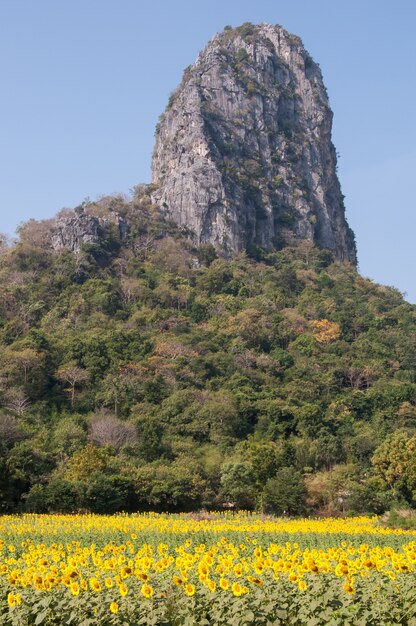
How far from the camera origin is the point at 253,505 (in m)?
34.4

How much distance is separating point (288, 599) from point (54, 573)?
7.63 feet

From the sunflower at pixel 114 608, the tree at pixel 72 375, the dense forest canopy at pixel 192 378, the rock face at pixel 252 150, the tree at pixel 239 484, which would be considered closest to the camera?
the sunflower at pixel 114 608

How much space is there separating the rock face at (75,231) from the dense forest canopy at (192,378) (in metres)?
0.99

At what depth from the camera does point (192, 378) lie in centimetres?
5006

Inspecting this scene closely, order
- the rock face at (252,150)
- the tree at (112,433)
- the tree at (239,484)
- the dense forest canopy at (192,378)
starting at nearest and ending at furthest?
the dense forest canopy at (192,378), the tree at (239,484), the tree at (112,433), the rock face at (252,150)

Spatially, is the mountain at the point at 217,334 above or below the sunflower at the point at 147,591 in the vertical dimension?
above

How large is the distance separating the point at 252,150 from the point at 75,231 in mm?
32845

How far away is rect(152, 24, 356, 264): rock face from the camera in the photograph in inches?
3329

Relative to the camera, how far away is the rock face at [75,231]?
232 feet

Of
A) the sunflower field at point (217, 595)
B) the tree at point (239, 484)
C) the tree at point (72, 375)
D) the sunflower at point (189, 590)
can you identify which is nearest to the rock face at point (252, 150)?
the tree at point (72, 375)

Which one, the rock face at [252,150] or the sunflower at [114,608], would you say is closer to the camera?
the sunflower at [114,608]

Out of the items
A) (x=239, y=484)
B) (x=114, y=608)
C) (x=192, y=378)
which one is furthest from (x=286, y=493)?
(x=114, y=608)

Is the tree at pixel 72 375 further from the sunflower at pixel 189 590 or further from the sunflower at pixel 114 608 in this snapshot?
the sunflower at pixel 114 608

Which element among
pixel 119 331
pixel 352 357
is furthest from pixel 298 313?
pixel 119 331
